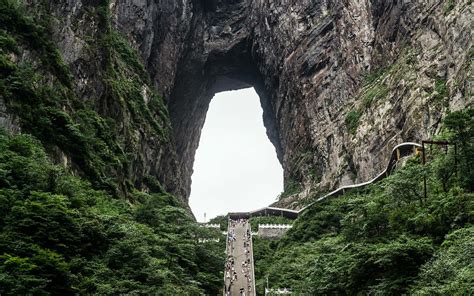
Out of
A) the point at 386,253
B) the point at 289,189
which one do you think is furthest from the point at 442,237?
the point at 289,189

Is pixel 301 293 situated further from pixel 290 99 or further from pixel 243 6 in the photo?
pixel 243 6

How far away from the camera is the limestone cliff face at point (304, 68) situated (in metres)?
34.7

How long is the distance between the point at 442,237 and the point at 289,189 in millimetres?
38213

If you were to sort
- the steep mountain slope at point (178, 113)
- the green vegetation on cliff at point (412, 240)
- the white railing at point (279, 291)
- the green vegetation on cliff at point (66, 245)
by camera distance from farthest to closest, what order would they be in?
the white railing at point (279, 291), the steep mountain slope at point (178, 113), the green vegetation on cliff at point (412, 240), the green vegetation on cliff at point (66, 245)

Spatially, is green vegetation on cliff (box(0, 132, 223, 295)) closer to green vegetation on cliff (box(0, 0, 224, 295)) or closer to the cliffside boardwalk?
green vegetation on cliff (box(0, 0, 224, 295))

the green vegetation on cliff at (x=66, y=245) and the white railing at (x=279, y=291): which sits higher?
the green vegetation on cliff at (x=66, y=245)

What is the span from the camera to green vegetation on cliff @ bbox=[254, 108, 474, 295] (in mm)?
13484

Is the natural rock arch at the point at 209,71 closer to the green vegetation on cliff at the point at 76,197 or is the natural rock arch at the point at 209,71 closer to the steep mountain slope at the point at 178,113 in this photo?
the steep mountain slope at the point at 178,113

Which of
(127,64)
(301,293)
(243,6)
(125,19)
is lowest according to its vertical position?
(301,293)

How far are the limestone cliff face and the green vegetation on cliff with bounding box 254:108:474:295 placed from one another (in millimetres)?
11223

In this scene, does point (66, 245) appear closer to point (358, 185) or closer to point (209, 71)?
point (358, 185)

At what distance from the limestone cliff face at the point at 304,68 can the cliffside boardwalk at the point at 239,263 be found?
806 cm

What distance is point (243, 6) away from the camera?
6981 cm

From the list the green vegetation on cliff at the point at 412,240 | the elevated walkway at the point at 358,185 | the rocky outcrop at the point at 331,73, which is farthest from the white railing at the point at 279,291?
A: the rocky outcrop at the point at 331,73
